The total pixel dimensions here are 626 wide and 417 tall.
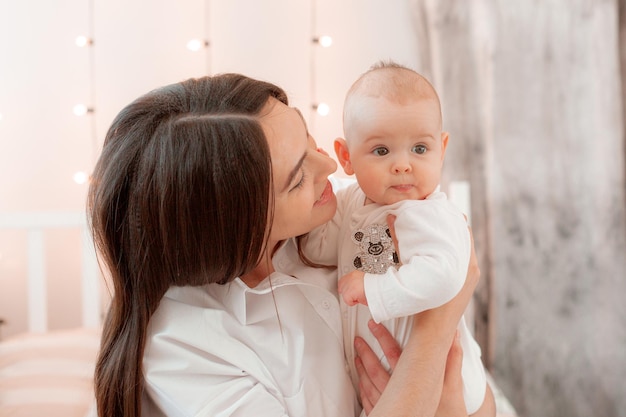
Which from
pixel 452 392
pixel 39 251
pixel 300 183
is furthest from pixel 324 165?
pixel 39 251

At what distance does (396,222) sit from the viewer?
0.98 m

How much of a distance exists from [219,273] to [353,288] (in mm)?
205

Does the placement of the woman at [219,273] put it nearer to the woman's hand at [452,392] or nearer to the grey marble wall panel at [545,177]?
the woman's hand at [452,392]

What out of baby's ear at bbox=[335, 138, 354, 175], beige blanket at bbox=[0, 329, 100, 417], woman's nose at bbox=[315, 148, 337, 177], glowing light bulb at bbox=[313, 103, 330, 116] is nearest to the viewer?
woman's nose at bbox=[315, 148, 337, 177]

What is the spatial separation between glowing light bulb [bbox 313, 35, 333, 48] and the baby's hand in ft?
4.75

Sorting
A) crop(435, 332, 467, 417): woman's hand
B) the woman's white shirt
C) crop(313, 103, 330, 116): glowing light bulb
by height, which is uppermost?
crop(313, 103, 330, 116): glowing light bulb

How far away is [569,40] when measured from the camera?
2004 millimetres

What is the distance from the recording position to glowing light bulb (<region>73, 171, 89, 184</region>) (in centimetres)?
219

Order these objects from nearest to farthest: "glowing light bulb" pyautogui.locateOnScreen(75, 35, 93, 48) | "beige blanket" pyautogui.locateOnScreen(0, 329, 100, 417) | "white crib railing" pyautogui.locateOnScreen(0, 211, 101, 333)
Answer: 1. "beige blanket" pyautogui.locateOnScreen(0, 329, 100, 417)
2. "white crib railing" pyautogui.locateOnScreen(0, 211, 101, 333)
3. "glowing light bulb" pyautogui.locateOnScreen(75, 35, 93, 48)

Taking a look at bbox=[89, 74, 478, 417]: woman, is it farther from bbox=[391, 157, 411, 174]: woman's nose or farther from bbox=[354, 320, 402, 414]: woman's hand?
bbox=[391, 157, 411, 174]: woman's nose

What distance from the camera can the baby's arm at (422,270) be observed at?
0.90 meters

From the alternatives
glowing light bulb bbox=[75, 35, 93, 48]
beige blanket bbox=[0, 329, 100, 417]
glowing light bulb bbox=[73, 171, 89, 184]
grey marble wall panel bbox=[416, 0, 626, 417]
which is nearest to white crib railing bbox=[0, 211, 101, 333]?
beige blanket bbox=[0, 329, 100, 417]

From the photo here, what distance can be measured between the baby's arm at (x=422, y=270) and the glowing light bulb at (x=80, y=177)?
158 cm

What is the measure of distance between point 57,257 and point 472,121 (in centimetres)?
160
